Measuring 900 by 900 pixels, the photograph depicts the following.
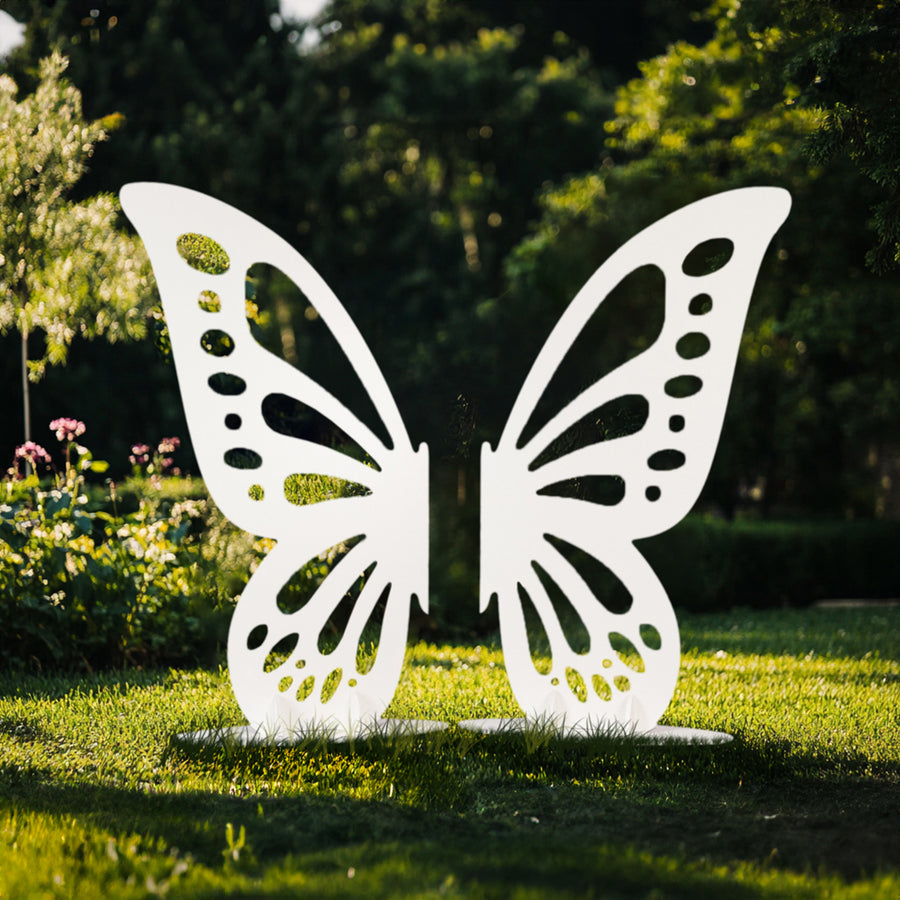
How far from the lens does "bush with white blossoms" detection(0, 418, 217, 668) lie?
6387mm

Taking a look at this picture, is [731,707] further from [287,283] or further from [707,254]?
[287,283]

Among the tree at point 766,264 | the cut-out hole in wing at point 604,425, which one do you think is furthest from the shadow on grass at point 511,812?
the tree at point 766,264

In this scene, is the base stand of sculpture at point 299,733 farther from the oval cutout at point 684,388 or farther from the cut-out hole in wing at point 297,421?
the oval cutout at point 684,388

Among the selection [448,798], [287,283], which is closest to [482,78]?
[287,283]

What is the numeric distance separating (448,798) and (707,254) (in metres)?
2.67

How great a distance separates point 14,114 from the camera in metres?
7.15

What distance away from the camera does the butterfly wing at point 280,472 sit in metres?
4.40

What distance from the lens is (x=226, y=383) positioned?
5.04m

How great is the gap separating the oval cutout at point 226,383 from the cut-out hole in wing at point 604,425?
4.66 feet

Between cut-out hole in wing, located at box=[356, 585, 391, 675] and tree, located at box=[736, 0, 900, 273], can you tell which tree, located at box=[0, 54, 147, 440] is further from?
tree, located at box=[736, 0, 900, 273]

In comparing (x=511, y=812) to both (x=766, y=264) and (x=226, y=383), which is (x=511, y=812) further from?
(x=766, y=264)

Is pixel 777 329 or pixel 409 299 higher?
pixel 409 299

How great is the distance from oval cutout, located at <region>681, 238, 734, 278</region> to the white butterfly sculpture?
0.44ft

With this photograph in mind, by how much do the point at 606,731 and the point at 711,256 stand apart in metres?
2.15
